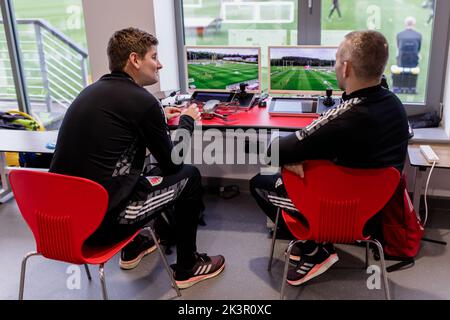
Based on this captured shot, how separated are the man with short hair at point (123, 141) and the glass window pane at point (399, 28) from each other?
1518 mm

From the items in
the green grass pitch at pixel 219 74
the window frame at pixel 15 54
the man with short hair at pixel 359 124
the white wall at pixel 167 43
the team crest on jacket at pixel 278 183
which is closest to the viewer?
the man with short hair at pixel 359 124

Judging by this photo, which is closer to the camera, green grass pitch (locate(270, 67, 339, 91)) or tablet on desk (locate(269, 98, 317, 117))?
tablet on desk (locate(269, 98, 317, 117))

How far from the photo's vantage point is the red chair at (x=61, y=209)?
1.67 m

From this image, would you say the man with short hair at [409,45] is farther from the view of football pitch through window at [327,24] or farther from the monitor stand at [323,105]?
the monitor stand at [323,105]

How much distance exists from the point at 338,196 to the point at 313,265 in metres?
0.70

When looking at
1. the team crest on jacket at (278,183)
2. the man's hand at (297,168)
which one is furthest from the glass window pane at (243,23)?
the man's hand at (297,168)

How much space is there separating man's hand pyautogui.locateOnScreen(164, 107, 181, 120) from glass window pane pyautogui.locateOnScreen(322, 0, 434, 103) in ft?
3.90

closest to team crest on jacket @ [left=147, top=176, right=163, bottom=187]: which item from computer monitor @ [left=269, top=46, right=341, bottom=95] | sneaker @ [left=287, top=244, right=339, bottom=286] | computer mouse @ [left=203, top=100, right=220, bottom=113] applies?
computer mouse @ [left=203, top=100, right=220, bottom=113]

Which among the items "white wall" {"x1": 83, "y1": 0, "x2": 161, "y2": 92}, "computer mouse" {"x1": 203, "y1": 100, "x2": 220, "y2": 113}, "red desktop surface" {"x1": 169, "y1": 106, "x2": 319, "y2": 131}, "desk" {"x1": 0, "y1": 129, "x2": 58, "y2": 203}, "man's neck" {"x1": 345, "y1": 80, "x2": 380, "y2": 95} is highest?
"white wall" {"x1": 83, "y1": 0, "x2": 161, "y2": 92}

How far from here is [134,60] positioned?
206 cm

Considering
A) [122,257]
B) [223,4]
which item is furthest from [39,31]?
[122,257]

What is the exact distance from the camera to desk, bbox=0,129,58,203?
9.27 ft

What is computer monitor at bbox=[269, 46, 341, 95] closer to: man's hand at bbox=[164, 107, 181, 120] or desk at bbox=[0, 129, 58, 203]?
man's hand at bbox=[164, 107, 181, 120]
